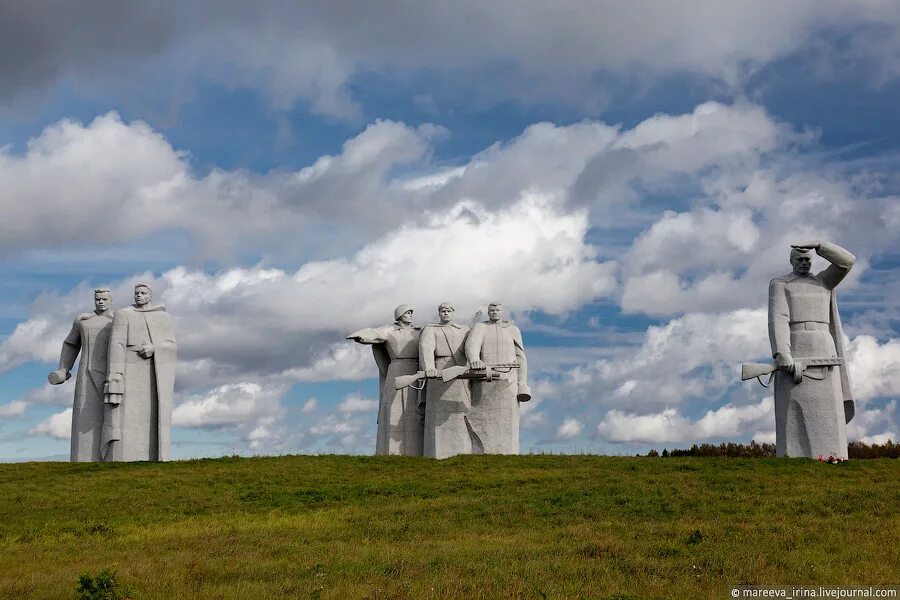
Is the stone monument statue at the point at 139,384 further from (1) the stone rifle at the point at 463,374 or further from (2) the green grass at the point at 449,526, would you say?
(1) the stone rifle at the point at 463,374

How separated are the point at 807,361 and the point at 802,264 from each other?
2127mm

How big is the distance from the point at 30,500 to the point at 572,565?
1135 centimetres

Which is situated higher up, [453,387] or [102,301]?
[102,301]

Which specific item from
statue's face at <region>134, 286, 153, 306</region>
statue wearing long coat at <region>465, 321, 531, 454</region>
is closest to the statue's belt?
statue wearing long coat at <region>465, 321, 531, 454</region>

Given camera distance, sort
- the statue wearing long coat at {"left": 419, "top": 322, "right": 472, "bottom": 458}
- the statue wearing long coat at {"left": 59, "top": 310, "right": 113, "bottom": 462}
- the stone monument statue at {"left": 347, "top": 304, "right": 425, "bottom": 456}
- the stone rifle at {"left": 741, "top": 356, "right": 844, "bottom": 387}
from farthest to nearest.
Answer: the stone monument statue at {"left": 347, "top": 304, "right": 425, "bottom": 456}, the statue wearing long coat at {"left": 59, "top": 310, "right": 113, "bottom": 462}, the statue wearing long coat at {"left": 419, "top": 322, "right": 472, "bottom": 458}, the stone rifle at {"left": 741, "top": 356, "right": 844, "bottom": 387}

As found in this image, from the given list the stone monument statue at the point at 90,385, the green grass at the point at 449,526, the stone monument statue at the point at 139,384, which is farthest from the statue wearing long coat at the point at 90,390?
the green grass at the point at 449,526

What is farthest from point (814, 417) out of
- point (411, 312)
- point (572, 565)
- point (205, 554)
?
point (205, 554)

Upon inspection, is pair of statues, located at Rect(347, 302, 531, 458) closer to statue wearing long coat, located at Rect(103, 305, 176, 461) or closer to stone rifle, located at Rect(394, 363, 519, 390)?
stone rifle, located at Rect(394, 363, 519, 390)

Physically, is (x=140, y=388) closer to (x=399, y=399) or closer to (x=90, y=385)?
(x=90, y=385)

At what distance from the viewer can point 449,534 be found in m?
13.8

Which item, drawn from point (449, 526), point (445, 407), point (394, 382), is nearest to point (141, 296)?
point (394, 382)

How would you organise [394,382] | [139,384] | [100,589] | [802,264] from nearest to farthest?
[100,589], [802,264], [139,384], [394,382]

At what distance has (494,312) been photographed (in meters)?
24.2

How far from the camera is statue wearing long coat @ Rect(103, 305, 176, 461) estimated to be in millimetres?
23359
